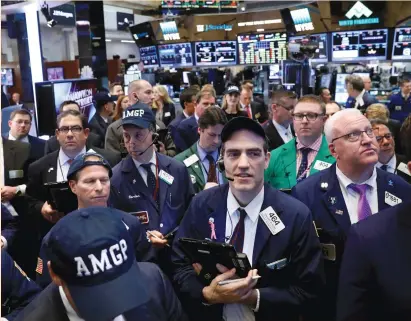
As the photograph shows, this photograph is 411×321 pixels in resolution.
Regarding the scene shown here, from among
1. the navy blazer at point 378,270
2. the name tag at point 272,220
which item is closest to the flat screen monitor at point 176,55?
the name tag at point 272,220

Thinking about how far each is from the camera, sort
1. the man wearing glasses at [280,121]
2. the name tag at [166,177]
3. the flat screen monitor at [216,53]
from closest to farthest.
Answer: the name tag at [166,177]
the man wearing glasses at [280,121]
the flat screen monitor at [216,53]

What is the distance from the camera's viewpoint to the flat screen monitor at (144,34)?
12445mm

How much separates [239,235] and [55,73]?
14649 millimetres

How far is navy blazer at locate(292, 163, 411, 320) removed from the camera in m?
2.40

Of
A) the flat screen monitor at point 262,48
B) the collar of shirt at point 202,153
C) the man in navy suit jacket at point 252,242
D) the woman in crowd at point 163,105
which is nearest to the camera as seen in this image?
the man in navy suit jacket at point 252,242

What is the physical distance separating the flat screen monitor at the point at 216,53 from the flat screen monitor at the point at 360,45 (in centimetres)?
262

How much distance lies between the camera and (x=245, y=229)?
2154 millimetres

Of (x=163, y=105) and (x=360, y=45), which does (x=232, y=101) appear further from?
(x=360, y=45)

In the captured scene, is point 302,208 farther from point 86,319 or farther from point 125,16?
point 125,16

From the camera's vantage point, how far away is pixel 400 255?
1.44 meters

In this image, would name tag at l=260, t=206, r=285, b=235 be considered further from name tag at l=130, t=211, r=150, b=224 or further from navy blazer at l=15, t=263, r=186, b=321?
name tag at l=130, t=211, r=150, b=224

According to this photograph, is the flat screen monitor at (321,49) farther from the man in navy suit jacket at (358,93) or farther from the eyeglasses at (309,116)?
the eyeglasses at (309,116)

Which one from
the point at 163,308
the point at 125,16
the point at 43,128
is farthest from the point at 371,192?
the point at 125,16

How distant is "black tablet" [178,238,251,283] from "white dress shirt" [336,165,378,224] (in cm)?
87
